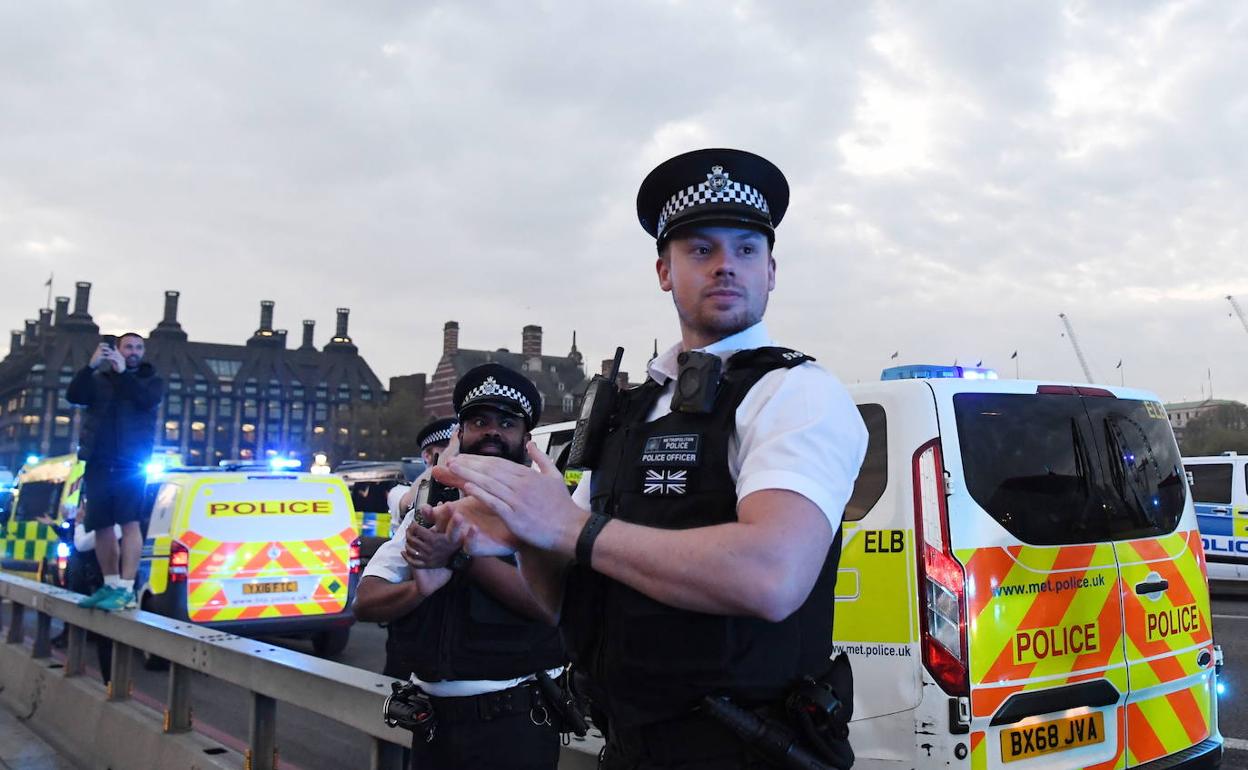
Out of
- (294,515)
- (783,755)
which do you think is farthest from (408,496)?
(294,515)

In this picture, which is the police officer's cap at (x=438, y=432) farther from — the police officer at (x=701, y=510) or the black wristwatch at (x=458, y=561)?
the police officer at (x=701, y=510)

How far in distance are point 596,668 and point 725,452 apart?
0.44 meters

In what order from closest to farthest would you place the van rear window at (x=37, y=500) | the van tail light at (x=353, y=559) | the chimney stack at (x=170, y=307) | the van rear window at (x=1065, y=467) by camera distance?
the van rear window at (x=1065, y=467) < the van tail light at (x=353, y=559) < the van rear window at (x=37, y=500) < the chimney stack at (x=170, y=307)

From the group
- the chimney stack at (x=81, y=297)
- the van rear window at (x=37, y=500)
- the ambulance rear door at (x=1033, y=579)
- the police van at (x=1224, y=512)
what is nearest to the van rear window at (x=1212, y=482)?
the police van at (x=1224, y=512)

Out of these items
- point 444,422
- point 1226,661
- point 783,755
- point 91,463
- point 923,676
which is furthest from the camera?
point 1226,661

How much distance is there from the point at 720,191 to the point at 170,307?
12612cm

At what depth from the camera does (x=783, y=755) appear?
4.88 ft

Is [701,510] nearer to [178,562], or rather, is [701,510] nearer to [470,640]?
[470,640]

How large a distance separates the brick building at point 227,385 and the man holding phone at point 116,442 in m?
106

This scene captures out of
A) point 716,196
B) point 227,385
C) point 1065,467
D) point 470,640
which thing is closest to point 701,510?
point 716,196

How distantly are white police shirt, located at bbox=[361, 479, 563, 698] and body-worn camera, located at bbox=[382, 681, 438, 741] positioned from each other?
4.1 inches

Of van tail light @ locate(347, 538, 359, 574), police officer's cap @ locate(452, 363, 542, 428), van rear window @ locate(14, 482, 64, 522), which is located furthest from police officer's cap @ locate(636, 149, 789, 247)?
van rear window @ locate(14, 482, 64, 522)

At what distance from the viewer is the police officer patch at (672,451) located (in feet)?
5.07

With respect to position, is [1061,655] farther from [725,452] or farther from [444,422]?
[444,422]
